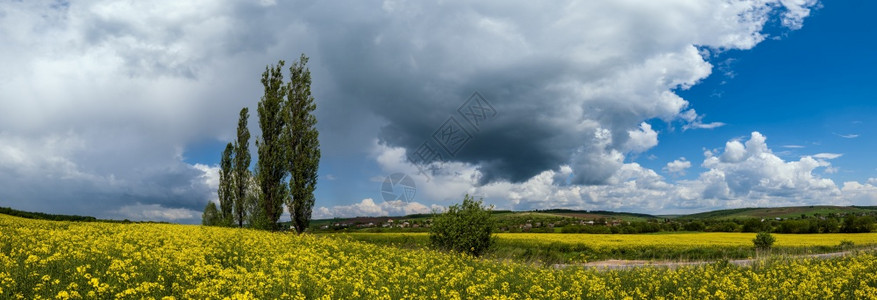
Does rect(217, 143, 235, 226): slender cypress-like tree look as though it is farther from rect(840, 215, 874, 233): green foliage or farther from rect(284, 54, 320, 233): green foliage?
rect(840, 215, 874, 233): green foliage

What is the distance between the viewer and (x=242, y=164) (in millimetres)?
49344

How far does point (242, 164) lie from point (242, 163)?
4.1 inches

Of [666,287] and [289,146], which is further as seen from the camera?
[289,146]

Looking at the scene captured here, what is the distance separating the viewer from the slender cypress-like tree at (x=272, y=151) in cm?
3506

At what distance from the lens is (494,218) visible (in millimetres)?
25781

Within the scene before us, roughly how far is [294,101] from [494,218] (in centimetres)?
2025

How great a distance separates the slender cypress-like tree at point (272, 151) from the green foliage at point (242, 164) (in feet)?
37.1

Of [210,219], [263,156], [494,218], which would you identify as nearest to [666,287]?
[494,218]

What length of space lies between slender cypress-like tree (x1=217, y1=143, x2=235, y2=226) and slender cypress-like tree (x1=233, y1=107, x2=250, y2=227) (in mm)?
826

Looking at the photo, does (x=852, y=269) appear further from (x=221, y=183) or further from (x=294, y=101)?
(x=221, y=183)

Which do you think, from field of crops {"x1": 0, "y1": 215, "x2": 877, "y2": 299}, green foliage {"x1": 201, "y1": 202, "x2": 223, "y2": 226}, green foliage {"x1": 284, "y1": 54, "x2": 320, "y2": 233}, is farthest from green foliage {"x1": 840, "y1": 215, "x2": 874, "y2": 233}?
green foliage {"x1": 201, "y1": 202, "x2": 223, "y2": 226}

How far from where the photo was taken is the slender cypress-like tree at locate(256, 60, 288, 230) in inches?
1380

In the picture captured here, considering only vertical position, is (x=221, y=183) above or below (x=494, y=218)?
above

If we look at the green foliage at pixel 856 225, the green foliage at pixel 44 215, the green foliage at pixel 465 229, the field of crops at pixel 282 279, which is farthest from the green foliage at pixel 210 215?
the green foliage at pixel 856 225
